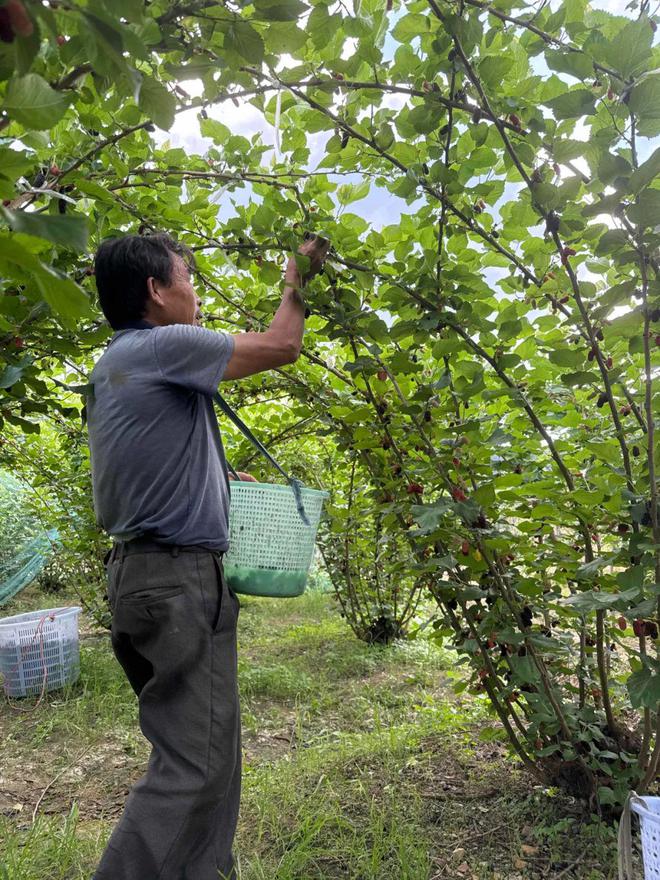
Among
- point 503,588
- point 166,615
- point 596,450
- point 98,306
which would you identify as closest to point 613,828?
point 503,588

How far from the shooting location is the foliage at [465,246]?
118 centimetres

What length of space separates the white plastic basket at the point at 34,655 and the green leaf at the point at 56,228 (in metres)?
3.87

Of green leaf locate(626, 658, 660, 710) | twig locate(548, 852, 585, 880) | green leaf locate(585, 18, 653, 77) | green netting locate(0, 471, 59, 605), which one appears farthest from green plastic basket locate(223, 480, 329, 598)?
green netting locate(0, 471, 59, 605)

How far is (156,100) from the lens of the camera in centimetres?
101

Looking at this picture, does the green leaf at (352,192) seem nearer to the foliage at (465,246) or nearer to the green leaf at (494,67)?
the foliage at (465,246)

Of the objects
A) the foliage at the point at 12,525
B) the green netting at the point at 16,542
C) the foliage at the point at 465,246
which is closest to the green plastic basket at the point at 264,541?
the foliage at the point at 465,246

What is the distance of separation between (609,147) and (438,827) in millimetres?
2107

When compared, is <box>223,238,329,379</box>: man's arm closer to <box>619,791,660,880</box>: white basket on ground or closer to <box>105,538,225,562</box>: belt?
<box>105,538,225,562</box>: belt

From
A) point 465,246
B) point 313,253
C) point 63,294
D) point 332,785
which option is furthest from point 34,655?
point 63,294

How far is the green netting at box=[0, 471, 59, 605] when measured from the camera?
260 inches

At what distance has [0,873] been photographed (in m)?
1.90

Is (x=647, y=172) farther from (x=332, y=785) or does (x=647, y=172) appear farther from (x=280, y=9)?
(x=332, y=785)

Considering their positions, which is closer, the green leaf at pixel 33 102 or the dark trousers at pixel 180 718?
the green leaf at pixel 33 102

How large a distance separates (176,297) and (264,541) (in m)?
0.79
